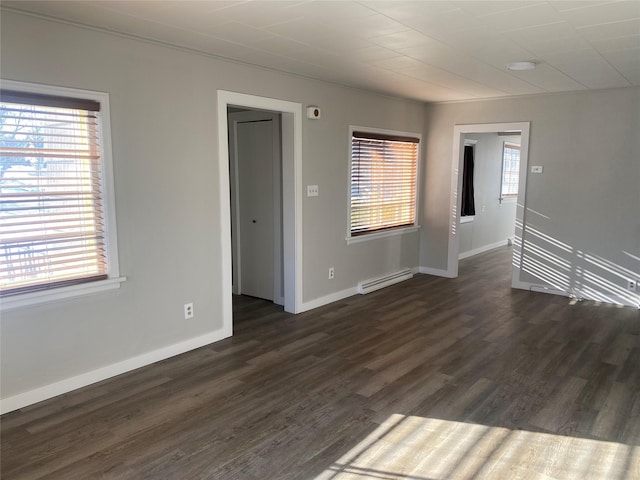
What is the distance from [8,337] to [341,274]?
11.2ft

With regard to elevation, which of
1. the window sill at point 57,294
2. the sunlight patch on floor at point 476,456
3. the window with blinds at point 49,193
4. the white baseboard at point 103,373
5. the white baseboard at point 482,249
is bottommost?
the sunlight patch on floor at point 476,456

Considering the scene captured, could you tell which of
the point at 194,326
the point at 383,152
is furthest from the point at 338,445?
the point at 383,152

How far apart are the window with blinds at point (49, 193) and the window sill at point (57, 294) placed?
0.03 metres

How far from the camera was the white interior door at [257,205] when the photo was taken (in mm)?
5086

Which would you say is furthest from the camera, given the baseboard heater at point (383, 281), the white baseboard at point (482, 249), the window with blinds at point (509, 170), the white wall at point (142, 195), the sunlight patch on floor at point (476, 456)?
the window with blinds at point (509, 170)

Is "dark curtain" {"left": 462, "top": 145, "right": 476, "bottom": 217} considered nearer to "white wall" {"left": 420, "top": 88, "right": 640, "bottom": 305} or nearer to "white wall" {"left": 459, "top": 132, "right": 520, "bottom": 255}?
"white wall" {"left": 459, "top": 132, "right": 520, "bottom": 255}

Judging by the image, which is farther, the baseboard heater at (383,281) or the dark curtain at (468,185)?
the dark curtain at (468,185)

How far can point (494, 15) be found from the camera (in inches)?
109

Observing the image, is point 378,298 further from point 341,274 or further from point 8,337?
point 8,337

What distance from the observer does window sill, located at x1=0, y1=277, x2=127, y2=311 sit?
2836 millimetres

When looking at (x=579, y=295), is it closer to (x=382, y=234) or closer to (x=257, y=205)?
(x=382, y=234)

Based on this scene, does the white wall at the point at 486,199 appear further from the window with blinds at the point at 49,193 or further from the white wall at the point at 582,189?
the window with blinds at the point at 49,193

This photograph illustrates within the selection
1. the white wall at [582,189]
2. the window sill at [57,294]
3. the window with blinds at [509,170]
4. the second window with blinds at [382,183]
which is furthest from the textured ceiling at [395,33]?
the window with blinds at [509,170]

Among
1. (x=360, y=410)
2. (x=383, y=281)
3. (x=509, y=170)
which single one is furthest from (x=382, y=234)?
(x=509, y=170)
